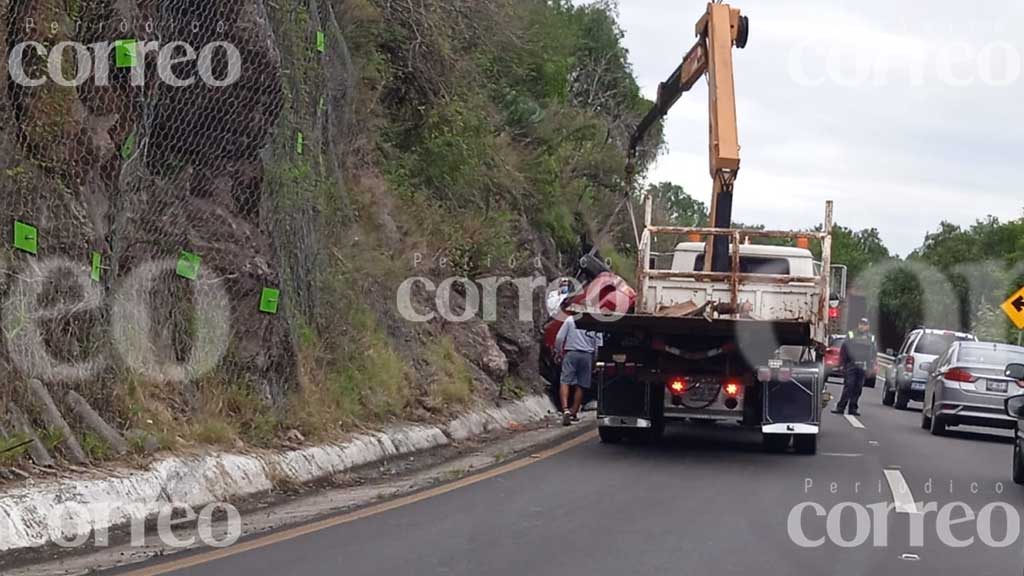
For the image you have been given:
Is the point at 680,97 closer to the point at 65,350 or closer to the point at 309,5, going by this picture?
the point at 309,5

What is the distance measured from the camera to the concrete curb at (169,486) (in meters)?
8.99

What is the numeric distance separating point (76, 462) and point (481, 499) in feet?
10.7

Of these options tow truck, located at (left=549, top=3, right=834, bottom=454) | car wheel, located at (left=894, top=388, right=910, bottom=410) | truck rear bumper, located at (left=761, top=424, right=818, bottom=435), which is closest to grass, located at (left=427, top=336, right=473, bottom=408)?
tow truck, located at (left=549, top=3, right=834, bottom=454)

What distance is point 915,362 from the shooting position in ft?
98.5

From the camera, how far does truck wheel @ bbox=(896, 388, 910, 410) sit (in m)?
30.3

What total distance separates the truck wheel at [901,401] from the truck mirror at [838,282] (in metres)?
11.4

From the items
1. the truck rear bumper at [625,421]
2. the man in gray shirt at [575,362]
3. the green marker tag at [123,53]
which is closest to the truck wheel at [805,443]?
the truck rear bumper at [625,421]

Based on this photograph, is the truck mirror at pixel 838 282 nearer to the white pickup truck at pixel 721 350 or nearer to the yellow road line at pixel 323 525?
the white pickup truck at pixel 721 350

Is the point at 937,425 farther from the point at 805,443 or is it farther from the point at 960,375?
the point at 805,443

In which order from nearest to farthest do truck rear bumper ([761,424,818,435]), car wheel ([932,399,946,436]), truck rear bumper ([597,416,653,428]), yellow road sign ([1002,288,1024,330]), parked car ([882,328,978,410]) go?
1. truck rear bumper ([761,424,818,435])
2. truck rear bumper ([597,416,653,428])
3. car wheel ([932,399,946,436])
4. yellow road sign ([1002,288,1024,330])
5. parked car ([882,328,978,410])

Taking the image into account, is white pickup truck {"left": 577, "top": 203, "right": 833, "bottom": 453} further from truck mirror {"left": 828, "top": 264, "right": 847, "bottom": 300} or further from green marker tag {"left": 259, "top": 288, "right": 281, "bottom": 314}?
green marker tag {"left": 259, "top": 288, "right": 281, "bottom": 314}

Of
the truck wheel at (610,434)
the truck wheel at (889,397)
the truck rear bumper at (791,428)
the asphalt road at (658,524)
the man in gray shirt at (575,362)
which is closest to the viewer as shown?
the asphalt road at (658,524)

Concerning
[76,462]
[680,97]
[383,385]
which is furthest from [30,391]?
[680,97]

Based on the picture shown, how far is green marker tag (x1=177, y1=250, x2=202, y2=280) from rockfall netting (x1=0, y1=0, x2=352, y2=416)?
2cm
